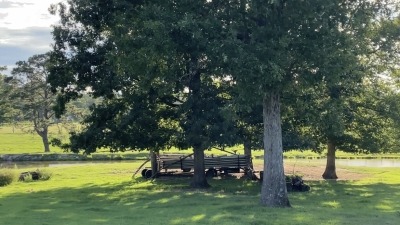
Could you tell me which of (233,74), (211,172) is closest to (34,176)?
(211,172)

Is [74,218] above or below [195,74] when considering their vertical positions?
below

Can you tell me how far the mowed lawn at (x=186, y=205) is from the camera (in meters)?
Result: 16.1

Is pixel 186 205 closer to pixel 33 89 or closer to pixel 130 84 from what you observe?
pixel 130 84

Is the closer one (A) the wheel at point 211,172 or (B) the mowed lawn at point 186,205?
(B) the mowed lawn at point 186,205

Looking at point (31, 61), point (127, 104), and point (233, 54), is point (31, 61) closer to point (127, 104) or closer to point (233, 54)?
point (127, 104)

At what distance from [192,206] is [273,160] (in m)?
3.54

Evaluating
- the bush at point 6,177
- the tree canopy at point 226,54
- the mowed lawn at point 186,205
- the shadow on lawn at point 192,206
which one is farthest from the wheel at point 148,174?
the tree canopy at point 226,54

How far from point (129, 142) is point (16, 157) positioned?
144ft

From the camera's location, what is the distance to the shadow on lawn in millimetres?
16125

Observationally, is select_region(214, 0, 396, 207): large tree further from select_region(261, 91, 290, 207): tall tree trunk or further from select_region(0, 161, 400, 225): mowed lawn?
select_region(0, 161, 400, 225): mowed lawn

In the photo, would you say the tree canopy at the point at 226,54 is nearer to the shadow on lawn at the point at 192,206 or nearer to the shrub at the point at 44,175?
the shadow on lawn at the point at 192,206

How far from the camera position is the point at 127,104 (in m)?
27.6

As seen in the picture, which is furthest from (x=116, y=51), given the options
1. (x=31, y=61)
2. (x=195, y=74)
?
(x=31, y=61)

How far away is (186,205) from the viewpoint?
786 inches
